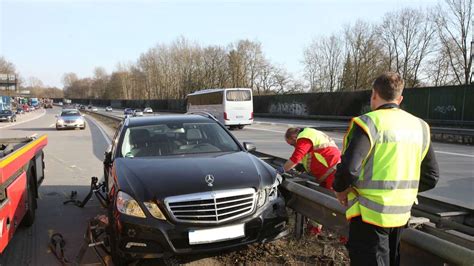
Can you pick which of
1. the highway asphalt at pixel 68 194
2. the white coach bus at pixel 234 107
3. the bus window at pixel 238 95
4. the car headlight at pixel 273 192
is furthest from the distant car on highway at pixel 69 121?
the car headlight at pixel 273 192

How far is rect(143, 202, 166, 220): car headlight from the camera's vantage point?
12.7 ft

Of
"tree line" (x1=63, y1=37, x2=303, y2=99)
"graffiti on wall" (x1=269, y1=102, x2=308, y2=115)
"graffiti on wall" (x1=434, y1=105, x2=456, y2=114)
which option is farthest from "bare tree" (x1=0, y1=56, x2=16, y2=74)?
"graffiti on wall" (x1=434, y1=105, x2=456, y2=114)

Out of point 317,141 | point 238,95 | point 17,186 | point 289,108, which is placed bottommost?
point 289,108

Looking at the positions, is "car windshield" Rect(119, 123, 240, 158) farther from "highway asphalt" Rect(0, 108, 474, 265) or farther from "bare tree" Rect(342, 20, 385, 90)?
"bare tree" Rect(342, 20, 385, 90)

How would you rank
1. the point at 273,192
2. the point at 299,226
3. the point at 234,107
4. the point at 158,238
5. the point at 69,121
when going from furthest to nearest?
the point at 234,107, the point at 69,121, the point at 299,226, the point at 273,192, the point at 158,238

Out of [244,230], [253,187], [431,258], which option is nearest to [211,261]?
[244,230]

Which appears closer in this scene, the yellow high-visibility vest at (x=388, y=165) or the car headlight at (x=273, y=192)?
the yellow high-visibility vest at (x=388, y=165)

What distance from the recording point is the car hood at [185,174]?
399 cm

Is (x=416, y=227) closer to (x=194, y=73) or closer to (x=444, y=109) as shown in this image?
(x=444, y=109)

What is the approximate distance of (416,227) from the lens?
342 centimetres

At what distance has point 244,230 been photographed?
4023 mm

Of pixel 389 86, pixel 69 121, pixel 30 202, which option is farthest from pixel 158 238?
pixel 69 121

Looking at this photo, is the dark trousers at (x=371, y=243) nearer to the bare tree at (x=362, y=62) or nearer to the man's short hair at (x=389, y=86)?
the man's short hair at (x=389, y=86)

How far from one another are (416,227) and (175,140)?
317 centimetres
